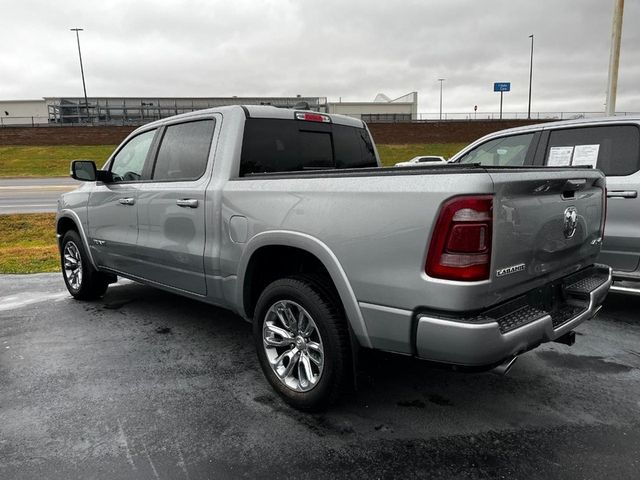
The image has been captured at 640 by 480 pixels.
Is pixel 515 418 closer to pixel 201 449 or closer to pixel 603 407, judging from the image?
pixel 603 407

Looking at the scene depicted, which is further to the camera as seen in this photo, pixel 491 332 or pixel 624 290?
pixel 624 290

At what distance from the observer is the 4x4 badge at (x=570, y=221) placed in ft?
9.14

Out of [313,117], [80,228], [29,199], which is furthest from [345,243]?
[29,199]

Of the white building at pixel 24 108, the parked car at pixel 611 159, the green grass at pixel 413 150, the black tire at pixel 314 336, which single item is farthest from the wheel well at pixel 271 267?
the white building at pixel 24 108

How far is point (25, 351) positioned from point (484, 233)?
150 inches

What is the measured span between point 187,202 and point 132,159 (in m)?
1.38

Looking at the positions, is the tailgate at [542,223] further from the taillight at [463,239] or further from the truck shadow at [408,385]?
the truck shadow at [408,385]

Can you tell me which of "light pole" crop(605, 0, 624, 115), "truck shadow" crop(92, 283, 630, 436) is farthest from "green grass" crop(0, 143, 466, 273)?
"light pole" crop(605, 0, 624, 115)

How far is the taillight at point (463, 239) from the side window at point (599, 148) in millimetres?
2829

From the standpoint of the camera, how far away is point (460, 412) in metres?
3.05

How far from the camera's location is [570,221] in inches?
111

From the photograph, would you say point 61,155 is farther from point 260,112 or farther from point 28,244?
point 260,112

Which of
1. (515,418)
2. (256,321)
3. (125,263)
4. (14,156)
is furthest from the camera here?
(14,156)

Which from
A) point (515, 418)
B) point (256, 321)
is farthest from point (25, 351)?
point (515, 418)
